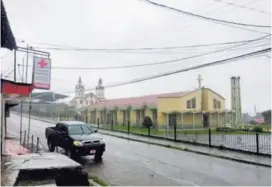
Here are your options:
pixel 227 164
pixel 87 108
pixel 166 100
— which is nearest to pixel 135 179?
pixel 227 164

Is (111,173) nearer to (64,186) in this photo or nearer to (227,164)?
(64,186)

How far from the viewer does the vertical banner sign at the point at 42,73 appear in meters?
14.5

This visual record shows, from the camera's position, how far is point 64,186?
807 centimetres

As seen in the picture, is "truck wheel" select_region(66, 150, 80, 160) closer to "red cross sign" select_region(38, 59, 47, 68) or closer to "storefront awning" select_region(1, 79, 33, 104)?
"red cross sign" select_region(38, 59, 47, 68)

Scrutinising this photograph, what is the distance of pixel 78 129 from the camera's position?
642 inches

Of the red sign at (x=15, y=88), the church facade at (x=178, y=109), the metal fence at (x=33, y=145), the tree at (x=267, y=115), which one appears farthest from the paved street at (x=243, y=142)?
the tree at (x=267, y=115)

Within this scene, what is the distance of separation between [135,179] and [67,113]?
160 feet

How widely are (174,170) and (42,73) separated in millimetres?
7297

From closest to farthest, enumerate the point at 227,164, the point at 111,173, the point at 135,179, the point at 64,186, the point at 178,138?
1. the point at 64,186
2. the point at 135,179
3. the point at 111,173
4. the point at 227,164
5. the point at 178,138

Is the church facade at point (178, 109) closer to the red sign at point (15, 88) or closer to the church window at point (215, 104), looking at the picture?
the church window at point (215, 104)

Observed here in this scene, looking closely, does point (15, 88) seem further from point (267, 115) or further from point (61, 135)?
point (267, 115)

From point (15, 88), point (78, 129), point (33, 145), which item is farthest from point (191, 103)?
point (15, 88)

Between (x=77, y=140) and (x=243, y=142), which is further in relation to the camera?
(x=243, y=142)

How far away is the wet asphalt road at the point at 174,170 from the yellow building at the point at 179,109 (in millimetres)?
23160
